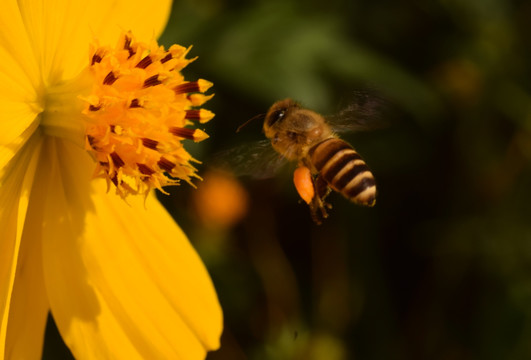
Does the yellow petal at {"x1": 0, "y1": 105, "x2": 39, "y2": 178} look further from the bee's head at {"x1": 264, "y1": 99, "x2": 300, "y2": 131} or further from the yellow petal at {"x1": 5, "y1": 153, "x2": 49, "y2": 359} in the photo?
the bee's head at {"x1": 264, "y1": 99, "x2": 300, "y2": 131}

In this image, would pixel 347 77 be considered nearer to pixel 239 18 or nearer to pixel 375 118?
pixel 239 18

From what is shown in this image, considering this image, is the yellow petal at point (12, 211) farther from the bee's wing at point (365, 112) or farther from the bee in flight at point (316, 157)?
the bee's wing at point (365, 112)

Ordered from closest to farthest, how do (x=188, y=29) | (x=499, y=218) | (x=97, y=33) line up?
1. (x=97, y=33)
2. (x=188, y=29)
3. (x=499, y=218)

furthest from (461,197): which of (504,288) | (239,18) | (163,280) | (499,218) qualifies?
(163,280)

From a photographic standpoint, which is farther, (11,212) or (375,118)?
A: (375,118)

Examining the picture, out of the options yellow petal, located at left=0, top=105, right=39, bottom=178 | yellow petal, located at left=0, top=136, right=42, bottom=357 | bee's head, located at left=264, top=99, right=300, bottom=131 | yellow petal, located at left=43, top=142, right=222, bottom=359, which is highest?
yellow petal, located at left=0, top=105, right=39, bottom=178

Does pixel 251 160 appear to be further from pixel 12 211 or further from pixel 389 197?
pixel 389 197

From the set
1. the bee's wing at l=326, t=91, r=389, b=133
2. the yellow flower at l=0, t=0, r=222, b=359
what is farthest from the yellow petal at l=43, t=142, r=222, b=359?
the bee's wing at l=326, t=91, r=389, b=133
